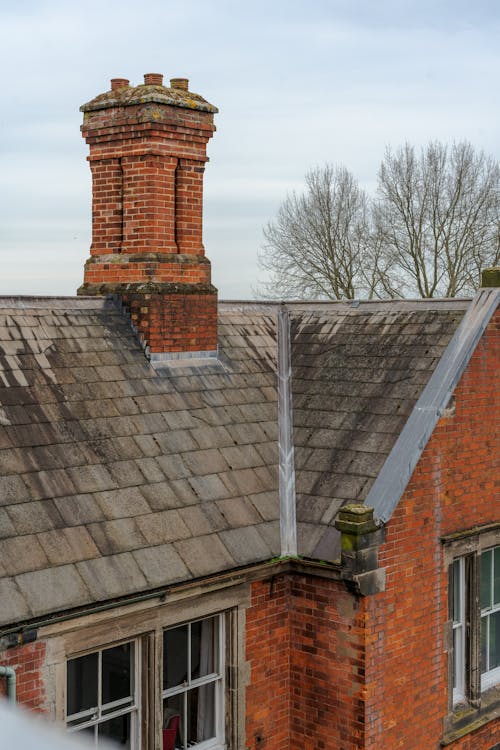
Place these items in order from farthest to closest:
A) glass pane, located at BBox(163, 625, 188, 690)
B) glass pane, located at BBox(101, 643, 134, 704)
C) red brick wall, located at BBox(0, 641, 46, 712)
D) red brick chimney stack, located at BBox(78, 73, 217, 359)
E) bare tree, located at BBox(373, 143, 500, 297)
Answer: bare tree, located at BBox(373, 143, 500, 297) → red brick chimney stack, located at BBox(78, 73, 217, 359) → glass pane, located at BBox(163, 625, 188, 690) → glass pane, located at BBox(101, 643, 134, 704) → red brick wall, located at BBox(0, 641, 46, 712)

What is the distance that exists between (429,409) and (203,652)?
11.5 feet

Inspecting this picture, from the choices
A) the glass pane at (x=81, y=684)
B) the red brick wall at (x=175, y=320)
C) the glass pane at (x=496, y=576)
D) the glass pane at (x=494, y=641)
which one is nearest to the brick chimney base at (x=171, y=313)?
the red brick wall at (x=175, y=320)

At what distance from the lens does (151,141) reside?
33.6ft

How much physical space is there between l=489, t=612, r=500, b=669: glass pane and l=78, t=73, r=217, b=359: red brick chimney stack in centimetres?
482

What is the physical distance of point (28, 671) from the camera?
651 centimetres

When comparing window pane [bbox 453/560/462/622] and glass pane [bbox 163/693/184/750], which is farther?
window pane [bbox 453/560/462/622]

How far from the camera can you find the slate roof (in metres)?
7.14

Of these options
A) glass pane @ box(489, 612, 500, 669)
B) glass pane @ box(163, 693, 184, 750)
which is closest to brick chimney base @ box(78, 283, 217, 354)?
glass pane @ box(163, 693, 184, 750)

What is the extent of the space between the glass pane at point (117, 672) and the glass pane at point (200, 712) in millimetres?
910

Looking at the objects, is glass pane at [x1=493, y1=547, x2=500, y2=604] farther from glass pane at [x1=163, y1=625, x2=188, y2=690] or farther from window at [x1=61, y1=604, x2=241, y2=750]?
glass pane at [x1=163, y1=625, x2=188, y2=690]

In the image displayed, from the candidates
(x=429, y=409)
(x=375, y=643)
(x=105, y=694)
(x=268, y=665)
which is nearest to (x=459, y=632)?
(x=375, y=643)

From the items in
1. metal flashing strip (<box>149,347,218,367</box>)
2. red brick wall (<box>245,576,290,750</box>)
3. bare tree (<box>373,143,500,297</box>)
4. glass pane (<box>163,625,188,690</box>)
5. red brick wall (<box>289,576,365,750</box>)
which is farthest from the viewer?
bare tree (<box>373,143,500,297</box>)

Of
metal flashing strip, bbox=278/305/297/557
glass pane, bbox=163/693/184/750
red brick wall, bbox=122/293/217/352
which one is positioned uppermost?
red brick wall, bbox=122/293/217/352

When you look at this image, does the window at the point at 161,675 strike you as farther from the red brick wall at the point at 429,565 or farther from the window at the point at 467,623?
the window at the point at 467,623
